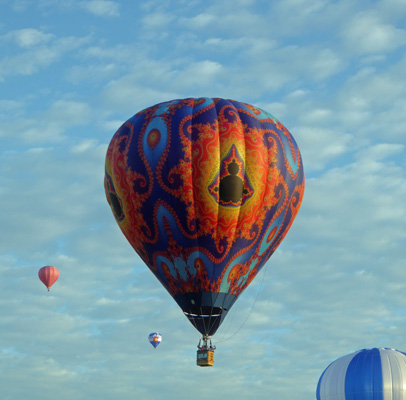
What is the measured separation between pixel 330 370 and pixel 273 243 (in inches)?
742

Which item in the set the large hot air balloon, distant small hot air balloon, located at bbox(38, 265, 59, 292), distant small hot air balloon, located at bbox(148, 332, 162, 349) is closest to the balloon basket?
the large hot air balloon

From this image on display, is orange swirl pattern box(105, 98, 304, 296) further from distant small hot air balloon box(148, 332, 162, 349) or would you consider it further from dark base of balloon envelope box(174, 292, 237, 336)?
distant small hot air balloon box(148, 332, 162, 349)

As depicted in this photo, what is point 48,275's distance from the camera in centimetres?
5850

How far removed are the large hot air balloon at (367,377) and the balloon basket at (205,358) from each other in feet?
58.0

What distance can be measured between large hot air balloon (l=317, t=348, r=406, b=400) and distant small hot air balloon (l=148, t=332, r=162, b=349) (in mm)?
15383

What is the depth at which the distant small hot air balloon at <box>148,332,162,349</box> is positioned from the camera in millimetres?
68250

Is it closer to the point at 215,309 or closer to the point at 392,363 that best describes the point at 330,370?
the point at 392,363

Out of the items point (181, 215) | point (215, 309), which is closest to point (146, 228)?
point (181, 215)

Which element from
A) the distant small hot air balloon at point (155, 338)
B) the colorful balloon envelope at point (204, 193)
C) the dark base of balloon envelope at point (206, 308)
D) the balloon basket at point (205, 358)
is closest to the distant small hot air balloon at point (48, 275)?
the distant small hot air balloon at point (155, 338)

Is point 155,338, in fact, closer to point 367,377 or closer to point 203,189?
point 367,377

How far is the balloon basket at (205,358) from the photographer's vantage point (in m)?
37.9

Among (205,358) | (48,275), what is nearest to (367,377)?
(205,358)

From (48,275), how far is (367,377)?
1897 centimetres

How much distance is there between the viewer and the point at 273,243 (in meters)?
39.6
